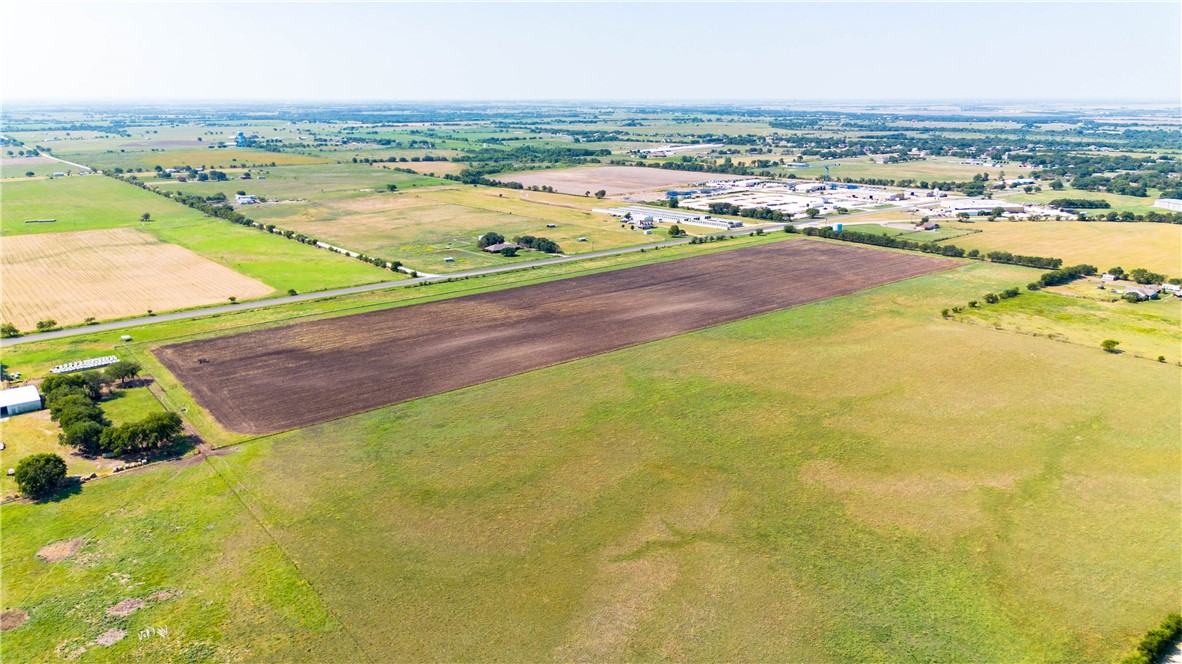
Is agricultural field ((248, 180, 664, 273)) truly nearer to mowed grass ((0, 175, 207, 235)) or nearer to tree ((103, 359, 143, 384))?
mowed grass ((0, 175, 207, 235))

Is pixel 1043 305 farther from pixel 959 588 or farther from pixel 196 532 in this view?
pixel 196 532

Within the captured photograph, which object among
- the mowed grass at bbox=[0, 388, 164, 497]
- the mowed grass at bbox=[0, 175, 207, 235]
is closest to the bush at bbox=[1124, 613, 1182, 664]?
the mowed grass at bbox=[0, 388, 164, 497]

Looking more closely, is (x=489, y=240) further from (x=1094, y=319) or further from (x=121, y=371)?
(x=1094, y=319)

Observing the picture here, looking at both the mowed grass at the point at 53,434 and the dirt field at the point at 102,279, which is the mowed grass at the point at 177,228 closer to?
the dirt field at the point at 102,279

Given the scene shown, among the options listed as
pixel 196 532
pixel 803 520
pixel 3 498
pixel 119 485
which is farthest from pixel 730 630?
pixel 3 498

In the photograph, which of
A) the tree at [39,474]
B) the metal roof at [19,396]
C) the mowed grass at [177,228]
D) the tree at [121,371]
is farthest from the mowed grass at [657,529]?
the mowed grass at [177,228]

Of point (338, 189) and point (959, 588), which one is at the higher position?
point (338, 189)

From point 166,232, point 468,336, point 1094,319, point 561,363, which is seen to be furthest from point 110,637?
point 166,232
